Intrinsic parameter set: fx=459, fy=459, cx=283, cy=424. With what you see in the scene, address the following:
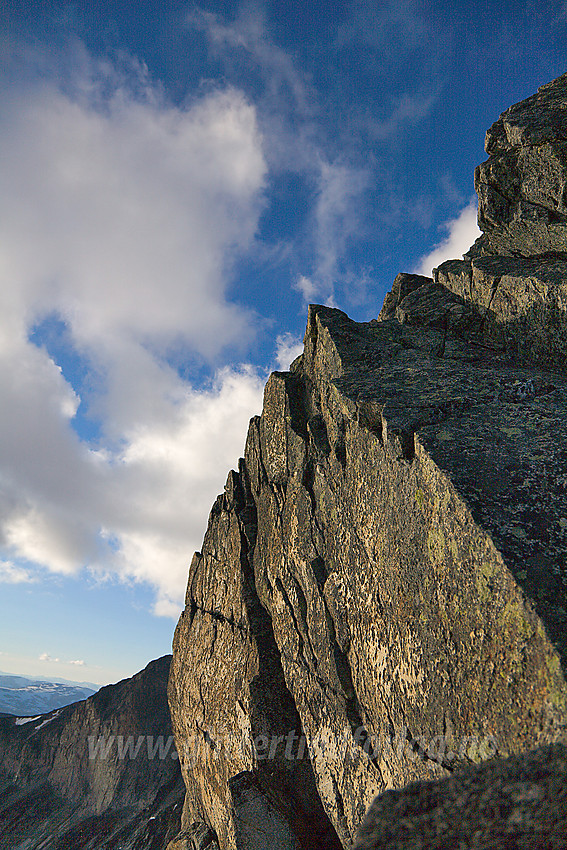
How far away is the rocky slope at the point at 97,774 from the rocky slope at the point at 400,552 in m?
29.8

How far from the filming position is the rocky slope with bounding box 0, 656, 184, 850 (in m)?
49.1

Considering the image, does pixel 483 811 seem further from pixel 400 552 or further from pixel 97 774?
pixel 97 774

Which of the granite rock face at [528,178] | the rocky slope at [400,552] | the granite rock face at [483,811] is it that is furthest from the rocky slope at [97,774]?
the granite rock face at [528,178]

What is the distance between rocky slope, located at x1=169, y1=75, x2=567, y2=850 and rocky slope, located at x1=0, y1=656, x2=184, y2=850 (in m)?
29.8

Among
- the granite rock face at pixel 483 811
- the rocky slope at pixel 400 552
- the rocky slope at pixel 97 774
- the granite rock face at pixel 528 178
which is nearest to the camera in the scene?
the granite rock face at pixel 483 811

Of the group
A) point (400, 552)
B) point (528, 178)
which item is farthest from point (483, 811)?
point (528, 178)

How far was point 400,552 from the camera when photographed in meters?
13.9

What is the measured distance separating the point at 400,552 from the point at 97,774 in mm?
→ 63627

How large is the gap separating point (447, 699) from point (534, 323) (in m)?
14.3

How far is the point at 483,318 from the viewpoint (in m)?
21.1

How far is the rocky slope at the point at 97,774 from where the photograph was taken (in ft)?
161

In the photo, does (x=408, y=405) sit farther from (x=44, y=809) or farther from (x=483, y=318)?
(x=44, y=809)

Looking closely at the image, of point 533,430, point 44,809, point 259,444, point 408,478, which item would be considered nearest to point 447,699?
point 408,478

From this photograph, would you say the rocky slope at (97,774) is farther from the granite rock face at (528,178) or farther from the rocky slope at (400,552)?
the granite rock face at (528,178)
